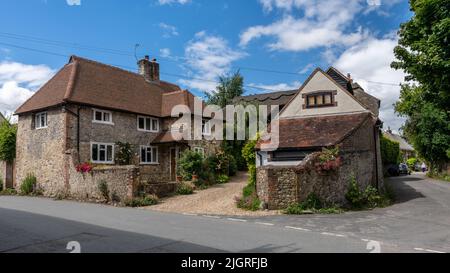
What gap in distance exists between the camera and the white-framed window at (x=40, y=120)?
25247 mm

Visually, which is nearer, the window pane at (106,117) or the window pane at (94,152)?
the window pane at (94,152)

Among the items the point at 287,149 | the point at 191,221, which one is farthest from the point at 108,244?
the point at 287,149

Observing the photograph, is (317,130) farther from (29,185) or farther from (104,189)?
(29,185)

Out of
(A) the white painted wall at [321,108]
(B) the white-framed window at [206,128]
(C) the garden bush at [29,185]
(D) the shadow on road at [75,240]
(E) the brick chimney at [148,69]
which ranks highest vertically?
(E) the brick chimney at [148,69]

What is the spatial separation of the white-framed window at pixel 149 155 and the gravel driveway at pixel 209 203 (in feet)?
21.0

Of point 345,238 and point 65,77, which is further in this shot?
point 65,77

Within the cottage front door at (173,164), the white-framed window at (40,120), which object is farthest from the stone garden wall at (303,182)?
the white-framed window at (40,120)

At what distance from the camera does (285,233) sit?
37.0ft

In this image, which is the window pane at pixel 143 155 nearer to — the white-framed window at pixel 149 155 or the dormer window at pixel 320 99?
the white-framed window at pixel 149 155

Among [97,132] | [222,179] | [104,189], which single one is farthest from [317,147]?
[97,132]
